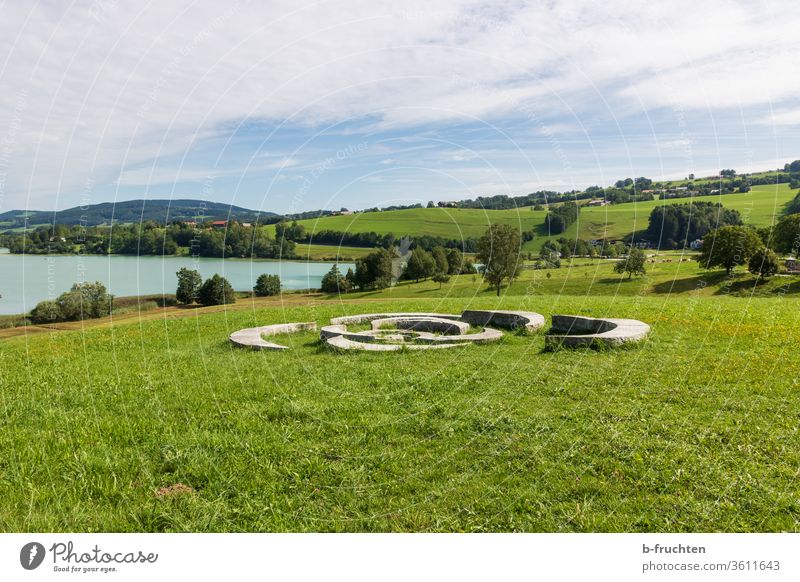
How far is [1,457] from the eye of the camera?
8148 mm

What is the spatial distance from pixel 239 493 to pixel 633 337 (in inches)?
480

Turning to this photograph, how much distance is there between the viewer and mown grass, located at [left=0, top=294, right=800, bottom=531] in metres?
6.29

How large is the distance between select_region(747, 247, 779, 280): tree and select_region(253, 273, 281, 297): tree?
156ft

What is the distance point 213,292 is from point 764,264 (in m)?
48.3

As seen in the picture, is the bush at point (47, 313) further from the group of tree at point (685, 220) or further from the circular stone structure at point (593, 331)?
the group of tree at point (685, 220)

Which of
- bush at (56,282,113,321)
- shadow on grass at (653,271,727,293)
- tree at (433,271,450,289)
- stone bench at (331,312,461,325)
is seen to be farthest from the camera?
tree at (433,271,450,289)

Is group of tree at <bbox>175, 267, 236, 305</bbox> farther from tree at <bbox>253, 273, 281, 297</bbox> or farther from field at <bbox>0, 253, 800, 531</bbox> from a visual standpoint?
field at <bbox>0, 253, 800, 531</bbox>

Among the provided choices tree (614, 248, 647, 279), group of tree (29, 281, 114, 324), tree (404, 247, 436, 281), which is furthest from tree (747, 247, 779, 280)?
group of tree (29, 281, 114, 324)

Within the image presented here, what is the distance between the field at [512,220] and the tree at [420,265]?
9.98 metres

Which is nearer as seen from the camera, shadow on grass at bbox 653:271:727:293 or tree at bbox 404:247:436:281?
shadow on grass at bbox 653:271:727:293

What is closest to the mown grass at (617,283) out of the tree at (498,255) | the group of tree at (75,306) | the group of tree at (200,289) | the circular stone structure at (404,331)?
Answer: the tree at (498,255)

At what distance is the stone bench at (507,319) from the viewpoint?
64.4 feet

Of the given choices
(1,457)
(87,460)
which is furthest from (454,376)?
(1,457)

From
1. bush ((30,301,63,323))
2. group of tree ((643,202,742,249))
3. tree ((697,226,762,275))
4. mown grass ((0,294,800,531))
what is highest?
group of tree ((643,202,742,249))
